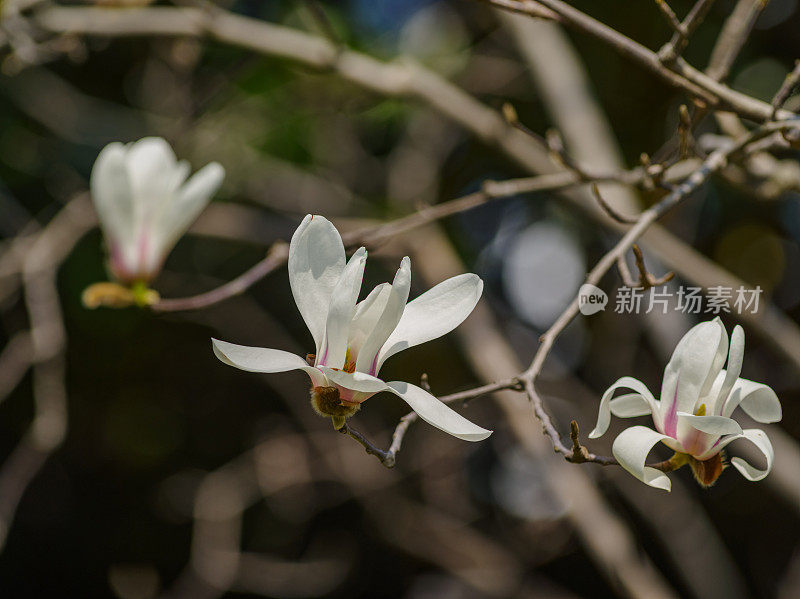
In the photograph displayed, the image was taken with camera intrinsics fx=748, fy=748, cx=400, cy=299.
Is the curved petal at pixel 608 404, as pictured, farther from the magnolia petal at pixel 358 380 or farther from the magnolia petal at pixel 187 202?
the magnolia petal at pixel 187 202

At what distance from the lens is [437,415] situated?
1.36ft

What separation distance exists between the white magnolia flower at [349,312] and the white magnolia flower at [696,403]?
113mm

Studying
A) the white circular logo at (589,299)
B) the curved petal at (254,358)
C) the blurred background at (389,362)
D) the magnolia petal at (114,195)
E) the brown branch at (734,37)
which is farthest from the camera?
the blurred background at (389,362)

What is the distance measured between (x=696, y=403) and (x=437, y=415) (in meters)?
0.18

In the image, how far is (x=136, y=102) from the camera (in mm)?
2027

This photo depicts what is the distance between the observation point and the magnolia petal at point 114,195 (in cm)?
77

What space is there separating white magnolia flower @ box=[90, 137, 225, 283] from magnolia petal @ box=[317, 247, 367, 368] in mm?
390

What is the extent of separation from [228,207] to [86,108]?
48cm

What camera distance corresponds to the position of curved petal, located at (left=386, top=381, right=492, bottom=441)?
0.41 m

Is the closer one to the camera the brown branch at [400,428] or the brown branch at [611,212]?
the brown branch at [400,428]

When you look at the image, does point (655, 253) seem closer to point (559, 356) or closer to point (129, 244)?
point (559, 356)

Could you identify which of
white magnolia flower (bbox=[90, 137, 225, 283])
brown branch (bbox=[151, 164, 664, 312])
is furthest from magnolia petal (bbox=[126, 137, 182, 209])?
brown branch (bbox=[151, 164, 664, 312])

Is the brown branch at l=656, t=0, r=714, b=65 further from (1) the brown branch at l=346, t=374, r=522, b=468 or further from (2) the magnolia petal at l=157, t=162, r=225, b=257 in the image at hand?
(2) the magnolia petal at l=157, t=162, r=225, b=257

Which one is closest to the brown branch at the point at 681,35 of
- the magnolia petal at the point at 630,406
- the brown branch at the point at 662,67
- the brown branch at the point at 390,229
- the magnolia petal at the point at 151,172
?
the brown branch at the point at 662,67
